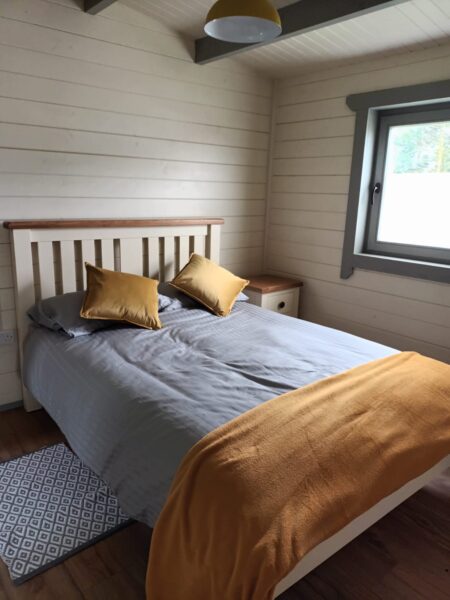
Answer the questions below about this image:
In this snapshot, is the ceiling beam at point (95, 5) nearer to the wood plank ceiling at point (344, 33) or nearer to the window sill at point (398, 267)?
the wood plank ceiling at point (344, 33)

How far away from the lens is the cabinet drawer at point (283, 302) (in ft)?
11.2

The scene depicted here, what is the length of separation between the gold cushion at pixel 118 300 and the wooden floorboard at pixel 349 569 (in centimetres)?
106

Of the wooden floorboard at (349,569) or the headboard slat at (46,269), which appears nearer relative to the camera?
the wooden floorboard at (349,569)

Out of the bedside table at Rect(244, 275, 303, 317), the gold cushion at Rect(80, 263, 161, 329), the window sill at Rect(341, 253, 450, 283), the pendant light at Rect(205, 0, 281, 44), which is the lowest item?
the bedside table at Rect(244, 275, 303, 317)

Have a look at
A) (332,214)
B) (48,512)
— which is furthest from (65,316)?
(332,214)

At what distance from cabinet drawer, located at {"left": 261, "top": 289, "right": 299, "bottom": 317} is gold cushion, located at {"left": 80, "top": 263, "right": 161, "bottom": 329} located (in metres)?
1.06

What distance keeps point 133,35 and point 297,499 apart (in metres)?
2.78

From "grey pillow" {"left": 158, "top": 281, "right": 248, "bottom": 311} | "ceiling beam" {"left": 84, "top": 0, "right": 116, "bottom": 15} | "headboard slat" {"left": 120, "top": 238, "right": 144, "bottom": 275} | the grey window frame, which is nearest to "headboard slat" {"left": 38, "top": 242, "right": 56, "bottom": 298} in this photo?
"headboard slat" {"left": 120, "top": 238, "right": 144, "bottom": 275}

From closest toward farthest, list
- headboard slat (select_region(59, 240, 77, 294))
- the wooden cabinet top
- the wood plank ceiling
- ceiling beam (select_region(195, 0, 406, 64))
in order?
1. ceiling beam (select_region(195, 0, 406, 64))
2. the wood plank ceiling
3. headboard slat (select_region(59, 240, 77, 294))
4. the wooden cabinet top

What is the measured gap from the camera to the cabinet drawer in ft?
11.2

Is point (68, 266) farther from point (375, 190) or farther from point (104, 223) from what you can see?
point (375, 190)

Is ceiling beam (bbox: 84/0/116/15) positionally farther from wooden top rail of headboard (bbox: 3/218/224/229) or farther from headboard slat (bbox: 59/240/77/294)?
headboard slat (bbox: 59/240/77/294)

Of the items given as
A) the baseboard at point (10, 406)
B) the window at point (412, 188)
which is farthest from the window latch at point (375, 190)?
the baseboard at point (10, 406)

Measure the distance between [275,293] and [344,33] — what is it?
5.68 ft
